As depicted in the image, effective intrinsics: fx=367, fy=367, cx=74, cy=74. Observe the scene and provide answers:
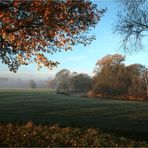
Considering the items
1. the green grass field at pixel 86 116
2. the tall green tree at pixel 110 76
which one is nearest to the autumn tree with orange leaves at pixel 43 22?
the green grass field at pixel 86 116

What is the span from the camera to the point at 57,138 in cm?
1917

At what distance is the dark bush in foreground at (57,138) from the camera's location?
17.9 metres

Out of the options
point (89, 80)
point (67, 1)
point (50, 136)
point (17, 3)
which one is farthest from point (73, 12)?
point (89, 80)

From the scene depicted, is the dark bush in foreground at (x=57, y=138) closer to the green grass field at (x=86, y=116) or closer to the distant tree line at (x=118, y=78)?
the green grass field at (x=86, y=116)

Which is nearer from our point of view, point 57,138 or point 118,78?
point 57,138

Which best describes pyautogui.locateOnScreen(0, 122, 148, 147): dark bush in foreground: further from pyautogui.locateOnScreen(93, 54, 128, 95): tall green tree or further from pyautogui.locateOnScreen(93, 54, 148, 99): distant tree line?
pyautogui.locateOnScreen(93, 54, 128, 95): tall green tree

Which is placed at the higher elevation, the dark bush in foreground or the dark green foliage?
the dark green foliage

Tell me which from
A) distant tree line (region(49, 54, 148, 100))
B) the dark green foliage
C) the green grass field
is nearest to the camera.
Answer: the green grass field

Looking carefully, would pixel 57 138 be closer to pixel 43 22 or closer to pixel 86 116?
pixel 43 22

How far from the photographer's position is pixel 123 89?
11662cm

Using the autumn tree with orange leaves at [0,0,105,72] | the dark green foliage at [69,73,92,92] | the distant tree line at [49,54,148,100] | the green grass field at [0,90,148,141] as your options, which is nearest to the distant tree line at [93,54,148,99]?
the distant tree line at [49,54,148,100]

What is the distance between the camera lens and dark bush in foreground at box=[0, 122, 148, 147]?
58.6 ft

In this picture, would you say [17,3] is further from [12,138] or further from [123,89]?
[123,89]

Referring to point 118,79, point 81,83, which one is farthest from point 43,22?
point 81,83
